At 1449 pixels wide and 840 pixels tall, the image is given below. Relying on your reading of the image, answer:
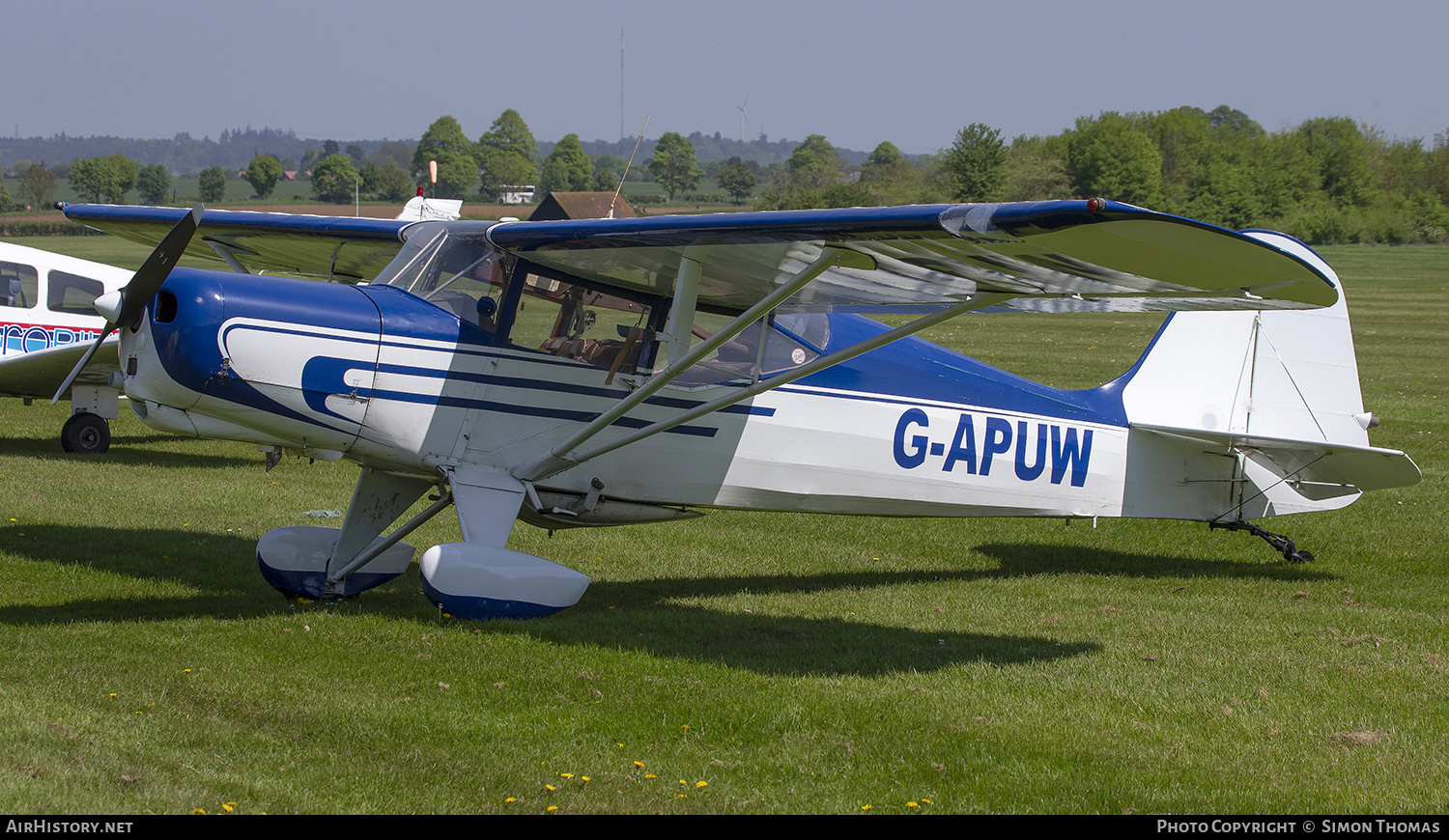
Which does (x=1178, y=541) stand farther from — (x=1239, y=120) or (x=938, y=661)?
(x=1239, y=120)

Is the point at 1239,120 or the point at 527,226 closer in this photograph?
the point at 527,226

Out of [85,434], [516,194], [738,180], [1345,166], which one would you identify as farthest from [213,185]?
[85,434]

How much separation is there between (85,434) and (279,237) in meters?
5.93

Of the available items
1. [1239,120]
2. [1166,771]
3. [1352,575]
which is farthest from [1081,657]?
[1239,120]

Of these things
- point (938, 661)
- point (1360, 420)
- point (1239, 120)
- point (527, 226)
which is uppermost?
point (1239, 120)

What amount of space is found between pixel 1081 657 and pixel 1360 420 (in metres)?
3.34

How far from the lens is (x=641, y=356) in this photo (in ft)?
21.9

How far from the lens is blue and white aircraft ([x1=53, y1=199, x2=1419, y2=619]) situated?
543 cm

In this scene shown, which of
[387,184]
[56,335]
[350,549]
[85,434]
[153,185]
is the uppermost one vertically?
[387,184]

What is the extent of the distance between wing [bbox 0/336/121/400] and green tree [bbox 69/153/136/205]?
10194 centimetres

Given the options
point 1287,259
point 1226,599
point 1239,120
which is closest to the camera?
point 1287,259

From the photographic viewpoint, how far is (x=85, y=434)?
12.7 meters

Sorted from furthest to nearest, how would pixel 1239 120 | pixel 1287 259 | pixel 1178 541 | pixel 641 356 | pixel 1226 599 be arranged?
1. pixel 1239 120
2. pixel 1178 541
3. pixel 1226 599
4. pixel 641 356
5. pixel 1287 259

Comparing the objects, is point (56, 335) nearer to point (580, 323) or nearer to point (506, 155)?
point (580, 323)
